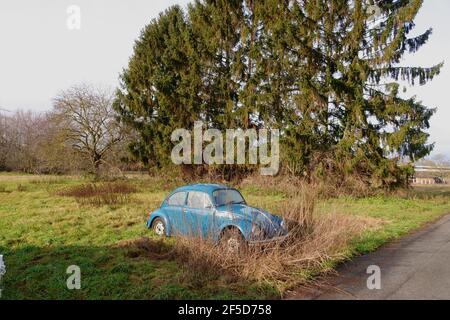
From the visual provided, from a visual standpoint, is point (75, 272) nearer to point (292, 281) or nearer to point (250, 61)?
point (292, 281)

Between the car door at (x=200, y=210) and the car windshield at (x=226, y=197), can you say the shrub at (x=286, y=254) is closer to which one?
the car door at (x=200, y=210)

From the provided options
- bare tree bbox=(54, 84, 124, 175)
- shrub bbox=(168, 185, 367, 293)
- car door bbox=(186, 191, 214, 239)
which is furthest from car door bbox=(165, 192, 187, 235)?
bare tree bbox=(54, 84, 124, 175)

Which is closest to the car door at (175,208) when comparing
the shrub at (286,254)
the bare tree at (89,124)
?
the shrub at (286,254)

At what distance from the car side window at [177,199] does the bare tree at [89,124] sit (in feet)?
73.5

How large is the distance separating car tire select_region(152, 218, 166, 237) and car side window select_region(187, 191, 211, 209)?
1.17 metres

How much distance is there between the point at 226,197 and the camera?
8914 millimetres

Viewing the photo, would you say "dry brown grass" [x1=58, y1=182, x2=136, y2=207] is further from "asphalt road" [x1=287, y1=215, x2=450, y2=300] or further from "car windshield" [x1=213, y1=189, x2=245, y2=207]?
"asphalt road" [x1=287, y1=215, x2=450, y2=300]

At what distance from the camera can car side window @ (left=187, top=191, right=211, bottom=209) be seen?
860cm

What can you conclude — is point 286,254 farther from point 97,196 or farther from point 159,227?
point 97,196

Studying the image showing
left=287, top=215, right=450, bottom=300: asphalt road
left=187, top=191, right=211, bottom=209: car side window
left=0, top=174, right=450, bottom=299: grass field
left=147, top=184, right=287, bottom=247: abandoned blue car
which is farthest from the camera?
left=187, top=191, right=211, bottom=209: car side window

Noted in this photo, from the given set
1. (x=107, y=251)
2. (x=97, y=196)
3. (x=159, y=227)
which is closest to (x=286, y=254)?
(x=107, y=251)

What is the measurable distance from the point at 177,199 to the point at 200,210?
1.16 meters

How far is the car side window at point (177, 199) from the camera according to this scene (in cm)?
929

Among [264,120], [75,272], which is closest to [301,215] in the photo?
[75,272]
